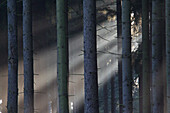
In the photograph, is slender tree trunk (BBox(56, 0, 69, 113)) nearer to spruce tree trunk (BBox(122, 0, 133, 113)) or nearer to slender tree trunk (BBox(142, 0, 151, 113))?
spruce tree trunk (BBox(122, 0, 133, 113))

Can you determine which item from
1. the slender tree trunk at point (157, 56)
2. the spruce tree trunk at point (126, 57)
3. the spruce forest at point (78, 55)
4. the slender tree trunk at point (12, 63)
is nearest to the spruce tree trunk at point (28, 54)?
the spruce forest at point (78, 55)

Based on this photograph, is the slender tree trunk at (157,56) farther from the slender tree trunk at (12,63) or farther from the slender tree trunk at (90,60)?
the slender tree trunk at (12,63)

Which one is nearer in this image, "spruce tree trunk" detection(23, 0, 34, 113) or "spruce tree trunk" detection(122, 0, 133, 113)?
"spruce tree trunk" detection(122, 0, 133, 113)

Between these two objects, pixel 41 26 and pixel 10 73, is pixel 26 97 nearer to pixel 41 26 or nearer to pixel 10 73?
pixel 10 73

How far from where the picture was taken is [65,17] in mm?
9172

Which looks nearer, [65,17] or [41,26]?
[65,17]

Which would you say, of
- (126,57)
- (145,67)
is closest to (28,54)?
(126,57)

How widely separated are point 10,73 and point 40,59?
575 cm

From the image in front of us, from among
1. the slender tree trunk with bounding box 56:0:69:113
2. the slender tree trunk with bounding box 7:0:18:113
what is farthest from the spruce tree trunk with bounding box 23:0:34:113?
the slender tree trunk with bounding box 56:0:69:113

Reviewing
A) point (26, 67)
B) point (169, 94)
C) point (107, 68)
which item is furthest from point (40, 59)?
point (107, 68)

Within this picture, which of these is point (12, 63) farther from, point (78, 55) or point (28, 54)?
point (78, 55)

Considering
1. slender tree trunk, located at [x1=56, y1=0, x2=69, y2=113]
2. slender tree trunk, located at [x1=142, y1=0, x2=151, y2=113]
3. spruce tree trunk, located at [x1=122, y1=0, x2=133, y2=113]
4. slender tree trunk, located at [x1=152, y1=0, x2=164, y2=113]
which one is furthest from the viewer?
slender tree trunk, located at [x1=142, y1=0, x2=151, y2=113]

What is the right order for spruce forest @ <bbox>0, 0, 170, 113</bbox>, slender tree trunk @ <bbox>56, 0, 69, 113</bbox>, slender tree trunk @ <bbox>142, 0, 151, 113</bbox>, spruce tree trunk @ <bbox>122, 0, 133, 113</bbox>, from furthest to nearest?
1. slender tree trunk @ <bbox>142, 0, 151, 113</bbox>
2. slender tree trunk @ <bbox>56, 0, 69, 113</bbox>
3. spruce tree trunk @ <bbox>122, 0, 133, 113</bbox>
4. spruce forest @ <bbox>0, 0, 170, 113</bbox>

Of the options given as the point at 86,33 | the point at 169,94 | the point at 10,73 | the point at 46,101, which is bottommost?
the point at 46,101
